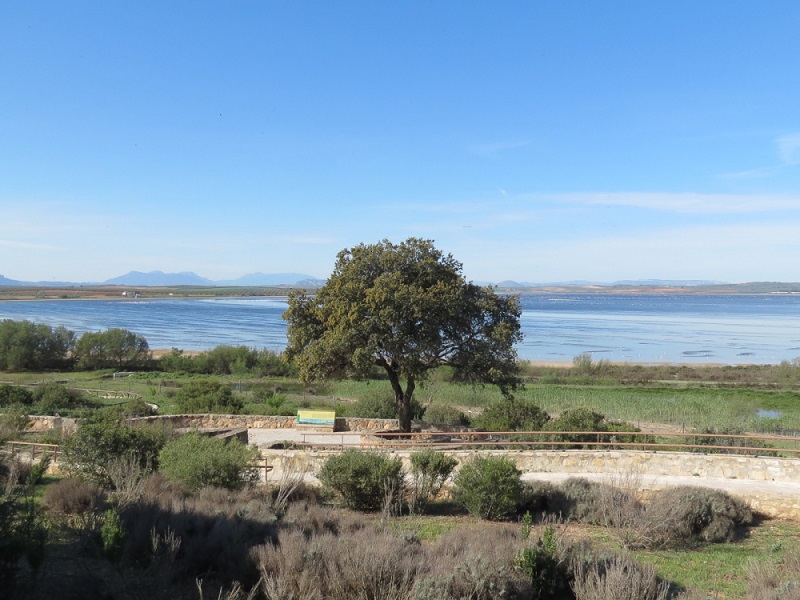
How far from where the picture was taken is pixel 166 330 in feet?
352

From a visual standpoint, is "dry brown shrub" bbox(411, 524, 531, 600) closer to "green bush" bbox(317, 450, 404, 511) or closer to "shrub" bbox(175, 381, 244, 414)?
"green bush" bbox(317, 450, 404, 511)

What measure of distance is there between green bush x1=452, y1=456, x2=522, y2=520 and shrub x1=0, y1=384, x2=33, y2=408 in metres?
24.7

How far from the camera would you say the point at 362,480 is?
45.6 feet

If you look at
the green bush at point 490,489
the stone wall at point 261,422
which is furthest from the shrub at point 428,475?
the stone wall at point 261,422

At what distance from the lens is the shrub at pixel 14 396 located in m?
30.9

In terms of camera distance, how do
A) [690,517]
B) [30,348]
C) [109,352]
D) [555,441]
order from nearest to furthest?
[690,517] < [555,441] < [30,348] < [109,352]

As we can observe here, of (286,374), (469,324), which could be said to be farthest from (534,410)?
(286,374)

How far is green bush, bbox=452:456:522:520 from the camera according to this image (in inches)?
529

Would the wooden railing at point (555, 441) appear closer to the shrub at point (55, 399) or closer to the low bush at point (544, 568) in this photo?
the low bush at point (544, 568)

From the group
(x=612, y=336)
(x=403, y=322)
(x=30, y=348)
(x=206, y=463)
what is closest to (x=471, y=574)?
(x=206, y=463)

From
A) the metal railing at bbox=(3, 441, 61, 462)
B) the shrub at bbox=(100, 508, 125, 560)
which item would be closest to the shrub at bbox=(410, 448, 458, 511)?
the shrub at bbox=(100, 508, 125, 560)

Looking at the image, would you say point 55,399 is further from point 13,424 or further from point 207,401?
point 13,424

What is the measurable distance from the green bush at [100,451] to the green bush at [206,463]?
59cm

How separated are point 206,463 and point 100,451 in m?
2.88
